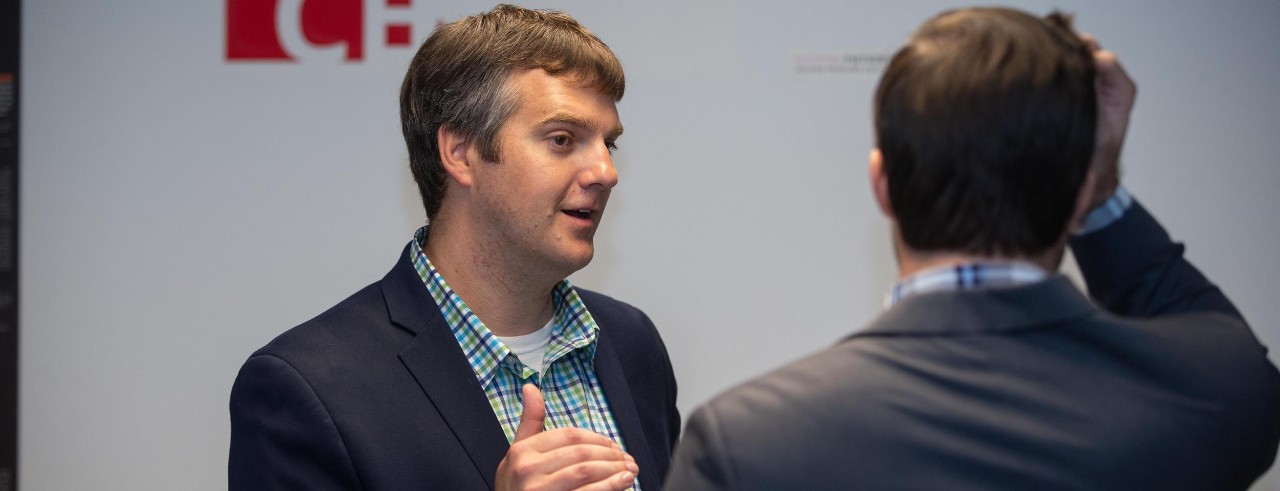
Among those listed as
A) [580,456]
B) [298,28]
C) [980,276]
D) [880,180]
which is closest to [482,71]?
[580,456]

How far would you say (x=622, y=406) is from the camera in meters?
1.75

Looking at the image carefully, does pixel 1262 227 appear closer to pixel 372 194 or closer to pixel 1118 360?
pixel 1118 360

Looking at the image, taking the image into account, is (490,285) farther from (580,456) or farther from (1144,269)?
(1144,269)

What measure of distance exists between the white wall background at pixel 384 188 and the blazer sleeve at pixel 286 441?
1.34 meters

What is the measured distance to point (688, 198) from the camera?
275cm

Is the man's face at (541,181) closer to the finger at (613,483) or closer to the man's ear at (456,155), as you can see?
the man's ear at (456,155)

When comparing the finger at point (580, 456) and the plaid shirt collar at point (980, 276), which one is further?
the finger at point (580, 456)

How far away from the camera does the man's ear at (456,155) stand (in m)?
1.75

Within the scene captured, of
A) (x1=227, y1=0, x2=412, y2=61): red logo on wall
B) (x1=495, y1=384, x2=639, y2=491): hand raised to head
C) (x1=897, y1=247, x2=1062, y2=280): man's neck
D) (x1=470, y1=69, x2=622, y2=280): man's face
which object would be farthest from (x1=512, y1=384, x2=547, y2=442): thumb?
(x1=227, y1=0, x2=412, y2=61): red logo on wall

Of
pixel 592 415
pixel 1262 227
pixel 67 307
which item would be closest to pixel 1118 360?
pixel 592 415

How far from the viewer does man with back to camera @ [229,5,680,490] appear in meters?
1.47

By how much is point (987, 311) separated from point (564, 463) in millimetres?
626

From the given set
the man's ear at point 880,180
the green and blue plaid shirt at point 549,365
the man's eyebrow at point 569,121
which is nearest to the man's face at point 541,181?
the man's eyebrow at point 569,121

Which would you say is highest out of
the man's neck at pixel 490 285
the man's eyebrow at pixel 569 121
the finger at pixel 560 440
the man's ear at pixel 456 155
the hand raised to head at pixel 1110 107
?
the hand raised to head at pixel 1110 107
